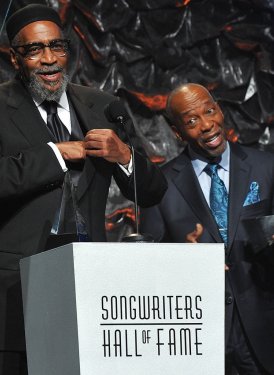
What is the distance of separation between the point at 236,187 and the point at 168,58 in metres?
0.88

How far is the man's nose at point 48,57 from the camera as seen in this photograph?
128 inches

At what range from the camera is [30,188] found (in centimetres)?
304

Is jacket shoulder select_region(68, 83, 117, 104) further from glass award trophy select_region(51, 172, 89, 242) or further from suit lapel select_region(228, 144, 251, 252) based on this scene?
suit lapel select_region(228, 144, 251, 252)

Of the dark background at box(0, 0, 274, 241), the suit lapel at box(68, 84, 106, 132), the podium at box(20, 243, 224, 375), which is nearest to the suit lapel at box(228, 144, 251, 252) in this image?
the dark background at box(0, 0, 274, 241)

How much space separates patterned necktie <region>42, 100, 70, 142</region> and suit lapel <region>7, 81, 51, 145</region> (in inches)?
2.1

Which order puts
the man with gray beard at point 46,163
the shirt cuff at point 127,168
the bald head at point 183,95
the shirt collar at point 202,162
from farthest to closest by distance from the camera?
the bald head at point 183,95
the shirt collar at point 202,162
the shirt cuff at point 127,168
the man with gray beard at point 46,163

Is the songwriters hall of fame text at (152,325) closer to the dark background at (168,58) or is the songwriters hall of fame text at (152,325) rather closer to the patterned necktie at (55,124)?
the patterned necktie at (55,124)

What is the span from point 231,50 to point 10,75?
1052 millimetres

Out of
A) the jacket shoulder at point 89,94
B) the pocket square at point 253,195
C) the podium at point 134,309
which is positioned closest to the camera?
the podium at point 134,309

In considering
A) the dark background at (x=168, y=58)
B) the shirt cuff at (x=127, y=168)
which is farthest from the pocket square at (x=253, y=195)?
the shirt cuff at (x=127, y=168)

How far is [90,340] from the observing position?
247cm

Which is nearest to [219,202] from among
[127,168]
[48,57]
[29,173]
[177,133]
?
[177,133]

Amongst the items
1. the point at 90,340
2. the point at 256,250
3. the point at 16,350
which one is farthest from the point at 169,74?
the point at 90,340

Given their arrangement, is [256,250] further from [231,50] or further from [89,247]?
[89,247]
